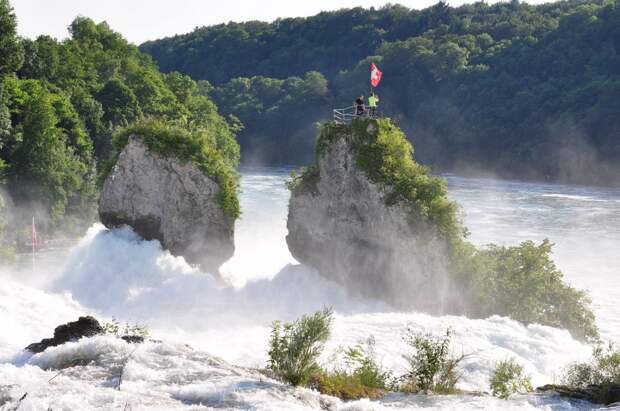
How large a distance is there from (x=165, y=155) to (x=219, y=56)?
147m

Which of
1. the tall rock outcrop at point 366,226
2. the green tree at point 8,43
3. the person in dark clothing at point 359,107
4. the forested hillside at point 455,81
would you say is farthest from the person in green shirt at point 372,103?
the forested hillside at point 455,81

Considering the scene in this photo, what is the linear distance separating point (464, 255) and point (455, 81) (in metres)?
97.2

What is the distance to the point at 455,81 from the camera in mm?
123750

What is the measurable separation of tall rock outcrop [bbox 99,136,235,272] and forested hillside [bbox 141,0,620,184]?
74198 millimetres

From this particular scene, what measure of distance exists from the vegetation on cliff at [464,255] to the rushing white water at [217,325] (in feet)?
6.69

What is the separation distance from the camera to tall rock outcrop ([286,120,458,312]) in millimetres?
31031

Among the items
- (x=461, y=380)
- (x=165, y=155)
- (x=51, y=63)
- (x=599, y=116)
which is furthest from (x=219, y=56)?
(x=461, y=380)

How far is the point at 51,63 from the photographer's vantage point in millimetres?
67250

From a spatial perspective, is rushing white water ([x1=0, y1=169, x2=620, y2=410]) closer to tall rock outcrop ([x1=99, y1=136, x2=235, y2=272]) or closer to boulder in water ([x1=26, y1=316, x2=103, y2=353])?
boulder in water ([x1=26, y1=316, x2=103, y2=353])

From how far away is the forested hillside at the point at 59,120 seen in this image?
174ft

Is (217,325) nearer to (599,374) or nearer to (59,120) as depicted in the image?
(599,374)

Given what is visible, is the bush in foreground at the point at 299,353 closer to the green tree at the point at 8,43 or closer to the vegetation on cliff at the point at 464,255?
the vegetation on cliff at the point at 464,255

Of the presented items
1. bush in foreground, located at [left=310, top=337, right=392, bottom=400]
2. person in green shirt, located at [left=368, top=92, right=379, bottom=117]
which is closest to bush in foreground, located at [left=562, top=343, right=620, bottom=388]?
bush in foreground, located at [left=310, top=337, right=392, bottom=400]

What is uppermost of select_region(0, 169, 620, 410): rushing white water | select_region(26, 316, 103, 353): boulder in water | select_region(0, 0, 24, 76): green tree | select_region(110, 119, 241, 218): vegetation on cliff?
select_region(0, 0, 24, 76): green tree
